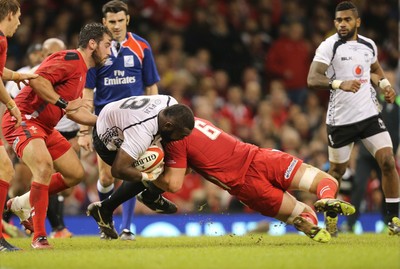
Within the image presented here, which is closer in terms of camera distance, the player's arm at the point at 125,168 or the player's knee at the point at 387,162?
the player's arm at the point at 125,168

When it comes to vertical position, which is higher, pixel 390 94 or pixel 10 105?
pixel 10 105

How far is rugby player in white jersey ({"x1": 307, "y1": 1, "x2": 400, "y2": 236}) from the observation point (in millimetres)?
11148

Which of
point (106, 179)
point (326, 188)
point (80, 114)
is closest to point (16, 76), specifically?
point (80, 114)

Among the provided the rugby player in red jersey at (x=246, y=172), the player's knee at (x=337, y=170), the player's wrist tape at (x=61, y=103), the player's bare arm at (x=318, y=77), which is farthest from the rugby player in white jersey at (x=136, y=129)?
the player's knee at (x=337, y=170)

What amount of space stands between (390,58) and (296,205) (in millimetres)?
12180

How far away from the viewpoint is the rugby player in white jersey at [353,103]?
11148mm

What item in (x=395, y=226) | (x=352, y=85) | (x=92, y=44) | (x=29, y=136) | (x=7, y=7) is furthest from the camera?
(x=395, y=226)

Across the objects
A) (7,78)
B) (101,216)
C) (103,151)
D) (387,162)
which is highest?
(7,78)

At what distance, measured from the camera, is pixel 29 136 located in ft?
32.2

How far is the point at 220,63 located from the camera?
66.5ft

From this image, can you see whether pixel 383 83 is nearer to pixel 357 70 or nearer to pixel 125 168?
pixel 357 70

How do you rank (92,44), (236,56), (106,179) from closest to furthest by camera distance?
(92,44) → (106,179) → (236,56)

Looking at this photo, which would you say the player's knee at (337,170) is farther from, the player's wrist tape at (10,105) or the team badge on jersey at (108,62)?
the player's wrist tape at (10,105)

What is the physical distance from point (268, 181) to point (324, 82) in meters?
1.67
